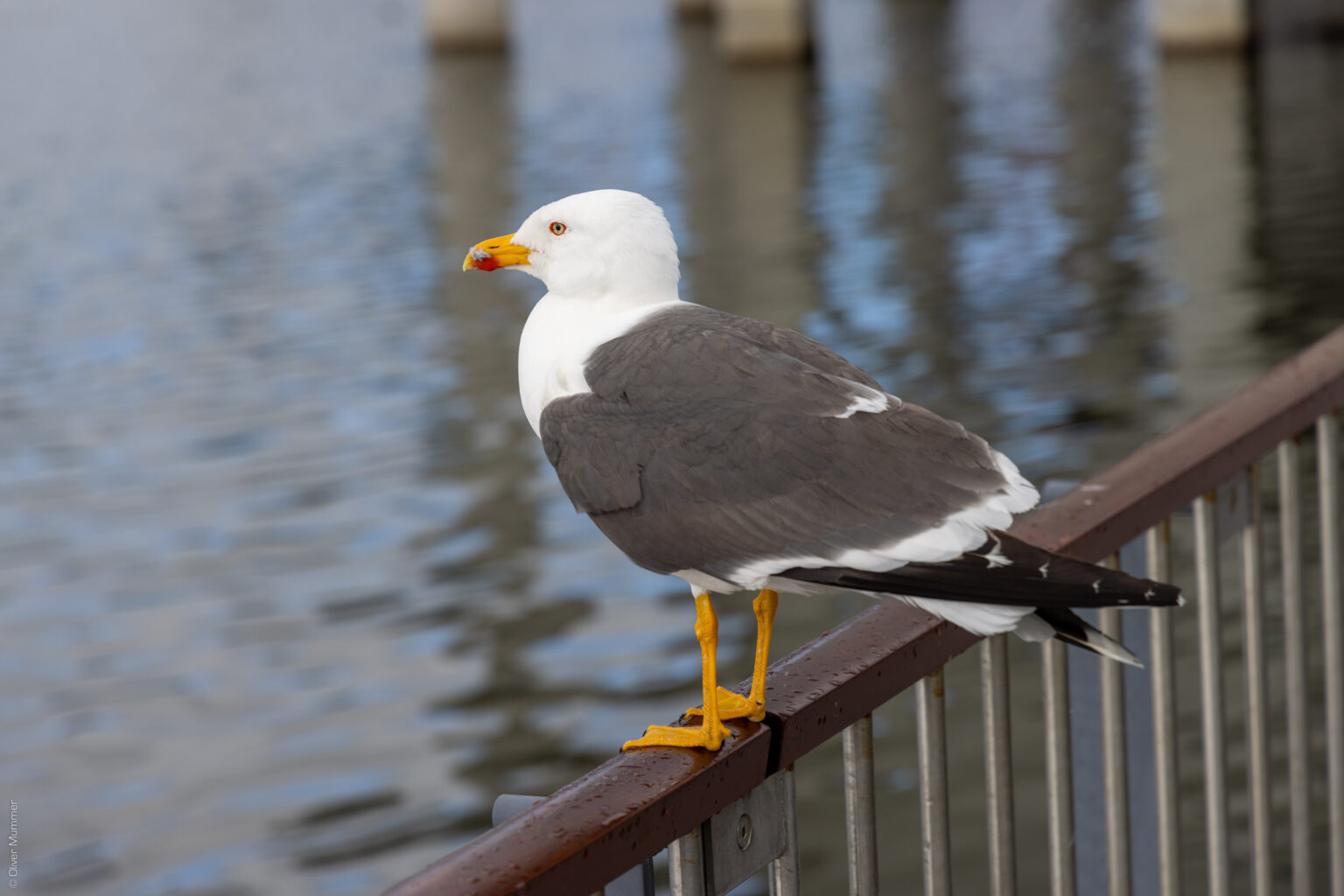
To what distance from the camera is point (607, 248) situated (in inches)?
75.0

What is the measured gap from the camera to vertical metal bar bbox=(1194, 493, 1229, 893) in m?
2.04

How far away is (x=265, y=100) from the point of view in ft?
92.9

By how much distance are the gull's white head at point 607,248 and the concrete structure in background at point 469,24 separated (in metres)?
38.0

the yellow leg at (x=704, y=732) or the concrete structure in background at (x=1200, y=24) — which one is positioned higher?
the yellow leg at (x=704, y=732)

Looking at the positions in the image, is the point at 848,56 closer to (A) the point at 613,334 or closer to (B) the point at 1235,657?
(B) the point at 1235,657

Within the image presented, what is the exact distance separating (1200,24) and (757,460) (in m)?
29.1

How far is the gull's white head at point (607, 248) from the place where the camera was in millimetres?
1898

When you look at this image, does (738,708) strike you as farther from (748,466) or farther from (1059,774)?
(1059,774)

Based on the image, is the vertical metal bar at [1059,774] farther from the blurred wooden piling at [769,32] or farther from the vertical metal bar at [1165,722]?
the blurred wooden piling at [769,32]

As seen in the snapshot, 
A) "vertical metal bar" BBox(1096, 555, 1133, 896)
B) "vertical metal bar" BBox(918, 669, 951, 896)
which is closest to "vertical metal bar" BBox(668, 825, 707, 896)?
"vertical metal bar" BBox(918, 669, 951, 896)

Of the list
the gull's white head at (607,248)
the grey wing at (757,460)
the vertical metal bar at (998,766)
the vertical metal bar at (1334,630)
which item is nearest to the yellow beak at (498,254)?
the gull's white head at (607,248)

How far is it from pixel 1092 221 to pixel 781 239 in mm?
2659

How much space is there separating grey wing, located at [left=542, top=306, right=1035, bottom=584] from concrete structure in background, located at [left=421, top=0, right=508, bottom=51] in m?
38.2

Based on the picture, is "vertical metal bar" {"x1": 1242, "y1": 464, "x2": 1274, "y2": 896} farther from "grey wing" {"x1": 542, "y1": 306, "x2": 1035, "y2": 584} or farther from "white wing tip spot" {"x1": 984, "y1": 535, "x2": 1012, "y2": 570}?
"white wing tip spot" {"x1": 984, "y1": 535, "x2": 1012, "y2": 570}
